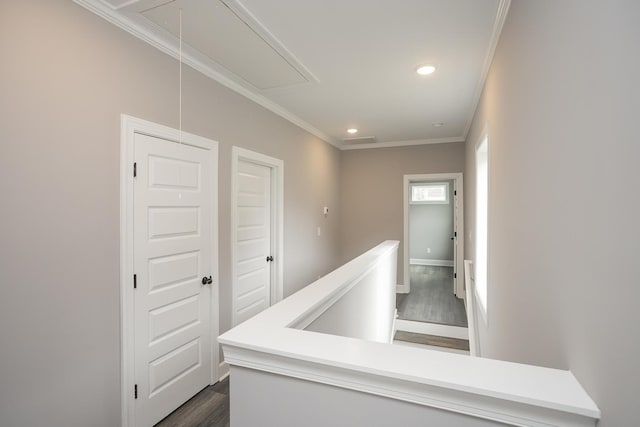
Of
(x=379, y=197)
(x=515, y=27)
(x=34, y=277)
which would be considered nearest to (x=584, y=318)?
(x=515, y=27)

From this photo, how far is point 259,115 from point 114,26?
1.58 m

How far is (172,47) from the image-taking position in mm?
2213

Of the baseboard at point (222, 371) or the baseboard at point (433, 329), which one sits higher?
the baseboard at point (222, 371)

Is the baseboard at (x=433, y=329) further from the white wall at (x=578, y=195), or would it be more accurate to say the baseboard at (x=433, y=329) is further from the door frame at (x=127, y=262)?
the door frame at (x=127, y=262)

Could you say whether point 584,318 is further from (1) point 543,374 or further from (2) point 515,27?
(2) point 515,27

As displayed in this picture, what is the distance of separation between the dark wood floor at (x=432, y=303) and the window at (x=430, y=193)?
2.17 m

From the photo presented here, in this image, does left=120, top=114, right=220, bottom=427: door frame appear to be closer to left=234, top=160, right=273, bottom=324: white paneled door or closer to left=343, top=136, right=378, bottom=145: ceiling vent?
left=234, top=160, right=273, bottom=324: white paneled door

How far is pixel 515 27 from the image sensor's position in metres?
1.59

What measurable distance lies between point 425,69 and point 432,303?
12.2 ft

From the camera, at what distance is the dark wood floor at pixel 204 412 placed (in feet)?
7.13

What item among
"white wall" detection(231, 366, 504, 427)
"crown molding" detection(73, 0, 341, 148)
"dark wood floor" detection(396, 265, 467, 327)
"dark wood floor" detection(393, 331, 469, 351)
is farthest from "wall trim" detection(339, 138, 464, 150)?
"white wall" detection(231, 366, 504, 427)

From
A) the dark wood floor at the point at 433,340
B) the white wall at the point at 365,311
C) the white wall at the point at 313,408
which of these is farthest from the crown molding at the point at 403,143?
the white wall at the point at 313,408

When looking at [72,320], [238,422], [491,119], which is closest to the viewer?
[238,422]

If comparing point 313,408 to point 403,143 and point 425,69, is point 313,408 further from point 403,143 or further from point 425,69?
point 403,143
